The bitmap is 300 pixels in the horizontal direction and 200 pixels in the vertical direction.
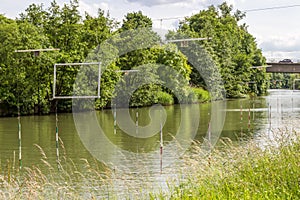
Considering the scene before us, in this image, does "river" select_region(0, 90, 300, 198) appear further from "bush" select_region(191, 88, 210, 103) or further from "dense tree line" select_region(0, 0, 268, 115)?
"bush" select_region(191, 88, 210, 103)

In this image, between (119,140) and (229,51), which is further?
(229,51)

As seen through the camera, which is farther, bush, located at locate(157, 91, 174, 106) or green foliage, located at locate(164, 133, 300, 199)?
bush, located at locate(157, 91, 174, 106)

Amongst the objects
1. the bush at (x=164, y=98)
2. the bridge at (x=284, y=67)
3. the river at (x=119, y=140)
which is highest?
the bridge at (x=284, y=67)

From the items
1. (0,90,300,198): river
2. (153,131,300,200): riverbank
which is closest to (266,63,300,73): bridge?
(0,90,300,198): river

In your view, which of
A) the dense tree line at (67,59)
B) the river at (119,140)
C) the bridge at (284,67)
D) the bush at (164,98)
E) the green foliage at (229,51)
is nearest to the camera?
the river at (119,140)

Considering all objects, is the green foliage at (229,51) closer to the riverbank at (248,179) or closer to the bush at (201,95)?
the bush at (201,95)

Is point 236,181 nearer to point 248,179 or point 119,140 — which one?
point 248,179

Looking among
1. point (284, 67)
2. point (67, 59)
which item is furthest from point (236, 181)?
point (284, 67)

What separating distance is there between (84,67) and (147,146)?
28.0 metres

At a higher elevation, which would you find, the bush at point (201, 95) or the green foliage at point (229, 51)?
the green foliage at point (229, 51)

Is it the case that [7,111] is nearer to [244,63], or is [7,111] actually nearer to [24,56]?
[24,56]

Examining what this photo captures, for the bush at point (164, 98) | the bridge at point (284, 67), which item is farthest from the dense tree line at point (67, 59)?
the bridge at point (284, 67)

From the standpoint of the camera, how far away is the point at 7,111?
49219 millimetres

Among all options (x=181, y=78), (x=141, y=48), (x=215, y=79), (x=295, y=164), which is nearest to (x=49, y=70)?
(x=141, y=48)
